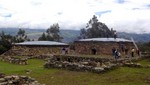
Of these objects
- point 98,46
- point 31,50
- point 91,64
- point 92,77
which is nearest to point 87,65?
point 91,64

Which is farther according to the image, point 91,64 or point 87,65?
point 91,64

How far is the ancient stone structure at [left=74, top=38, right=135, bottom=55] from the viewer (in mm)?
44062

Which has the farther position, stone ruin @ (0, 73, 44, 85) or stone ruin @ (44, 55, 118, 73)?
stone ruin @ (44, 55, 118, 73)

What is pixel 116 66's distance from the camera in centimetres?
2977

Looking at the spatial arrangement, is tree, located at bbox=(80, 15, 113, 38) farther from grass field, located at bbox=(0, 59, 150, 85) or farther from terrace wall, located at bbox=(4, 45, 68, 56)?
grass field, located at bbox=(0, 59, 150, 85)

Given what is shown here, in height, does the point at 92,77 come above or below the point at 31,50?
below

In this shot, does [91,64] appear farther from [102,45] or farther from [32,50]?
[32,50]

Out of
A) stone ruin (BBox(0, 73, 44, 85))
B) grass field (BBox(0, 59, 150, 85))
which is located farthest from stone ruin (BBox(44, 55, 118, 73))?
stone ruin (BBox(0, 73, 44, 85))

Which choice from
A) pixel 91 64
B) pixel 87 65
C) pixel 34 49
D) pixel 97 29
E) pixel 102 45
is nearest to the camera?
pixel 87 65

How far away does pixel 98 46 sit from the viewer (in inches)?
1781

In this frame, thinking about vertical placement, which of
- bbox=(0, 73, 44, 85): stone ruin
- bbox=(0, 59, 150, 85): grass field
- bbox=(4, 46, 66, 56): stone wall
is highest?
bbox=(4, 46, 66, 56): stone wall

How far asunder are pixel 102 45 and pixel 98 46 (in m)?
0.66

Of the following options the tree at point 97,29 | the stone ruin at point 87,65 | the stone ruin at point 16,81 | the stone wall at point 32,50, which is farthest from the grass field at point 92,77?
the tree at point 97,29

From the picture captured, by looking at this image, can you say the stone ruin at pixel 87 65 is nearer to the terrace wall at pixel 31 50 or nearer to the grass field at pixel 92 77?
the grass field at pixel 92 77
